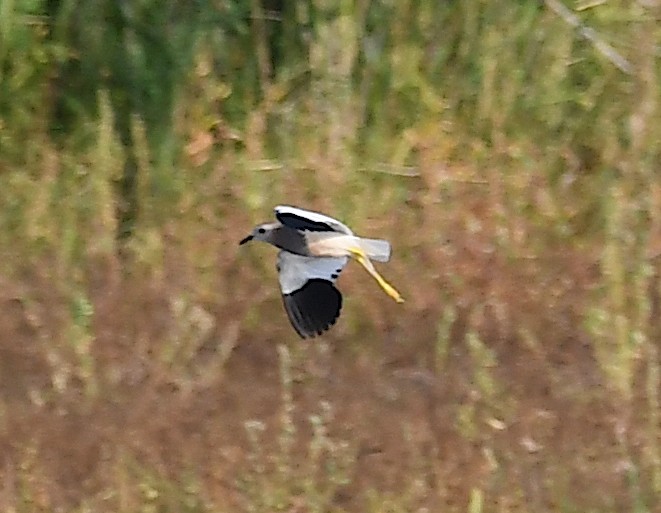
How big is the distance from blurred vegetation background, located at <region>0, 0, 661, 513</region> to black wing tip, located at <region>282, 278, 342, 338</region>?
0.91 ft

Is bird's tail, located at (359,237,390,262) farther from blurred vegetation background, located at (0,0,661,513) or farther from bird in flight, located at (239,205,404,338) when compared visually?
blurred vegetation background, located at (0,0,661,513)

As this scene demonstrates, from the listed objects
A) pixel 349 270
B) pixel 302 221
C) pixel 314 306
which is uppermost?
pixel 302 221

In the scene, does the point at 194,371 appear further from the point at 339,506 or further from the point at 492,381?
the point at 492,381

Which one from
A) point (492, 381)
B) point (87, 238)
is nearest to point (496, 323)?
point (492, 381)

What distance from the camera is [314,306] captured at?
5.86 feet

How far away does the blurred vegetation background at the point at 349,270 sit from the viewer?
205 cm

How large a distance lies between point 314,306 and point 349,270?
1.36 feet

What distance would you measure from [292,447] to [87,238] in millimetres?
562

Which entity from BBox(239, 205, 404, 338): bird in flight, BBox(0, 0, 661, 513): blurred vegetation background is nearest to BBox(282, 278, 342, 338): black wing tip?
BBox(239, 205, 404, 338): bird in flight

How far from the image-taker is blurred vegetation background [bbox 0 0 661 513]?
2049 mm

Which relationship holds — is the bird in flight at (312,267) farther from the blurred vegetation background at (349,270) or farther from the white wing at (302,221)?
the blurred vegetation background at (349,270)

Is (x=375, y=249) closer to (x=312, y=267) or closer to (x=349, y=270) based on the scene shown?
(x=312, y=267)

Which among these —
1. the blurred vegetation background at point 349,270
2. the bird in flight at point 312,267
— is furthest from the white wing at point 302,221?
the blurred vegetation background at point 349,270

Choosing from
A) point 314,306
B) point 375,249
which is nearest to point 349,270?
point 375,249
